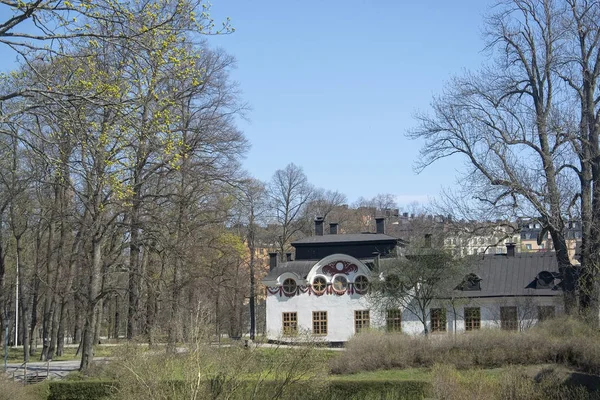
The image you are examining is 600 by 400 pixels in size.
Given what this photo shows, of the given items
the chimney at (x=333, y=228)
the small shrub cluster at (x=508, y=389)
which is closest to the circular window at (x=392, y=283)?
the chimney at (x=333, y=228)

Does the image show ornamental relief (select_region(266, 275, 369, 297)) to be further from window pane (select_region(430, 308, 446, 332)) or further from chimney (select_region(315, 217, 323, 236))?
window pane (select_region(430, 308, 446, 332))

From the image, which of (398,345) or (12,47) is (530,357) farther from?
(12,47)

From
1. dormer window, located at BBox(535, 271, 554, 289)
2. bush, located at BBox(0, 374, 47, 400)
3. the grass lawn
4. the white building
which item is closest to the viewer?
bush, located at BBox(0, 374, 47, 400)

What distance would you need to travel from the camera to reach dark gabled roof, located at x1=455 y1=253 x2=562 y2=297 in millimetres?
36344

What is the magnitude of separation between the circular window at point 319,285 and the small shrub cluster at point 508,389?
74.7ft

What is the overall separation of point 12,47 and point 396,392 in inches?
539

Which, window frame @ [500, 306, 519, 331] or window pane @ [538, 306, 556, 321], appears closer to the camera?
window pane @ [538, 306, 556, 321]

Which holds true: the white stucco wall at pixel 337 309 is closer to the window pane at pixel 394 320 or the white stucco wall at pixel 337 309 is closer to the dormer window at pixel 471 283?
the window pane at pixel 394 320

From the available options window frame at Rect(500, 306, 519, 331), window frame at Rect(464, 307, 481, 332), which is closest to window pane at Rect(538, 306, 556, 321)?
window frame at Rect(500, 306, 519, 331)

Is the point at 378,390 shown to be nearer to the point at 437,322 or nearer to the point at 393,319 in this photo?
the point at 393,319

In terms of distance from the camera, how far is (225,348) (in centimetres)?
1485

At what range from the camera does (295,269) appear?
40.4 meters

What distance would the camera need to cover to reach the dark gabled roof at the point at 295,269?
40031mm

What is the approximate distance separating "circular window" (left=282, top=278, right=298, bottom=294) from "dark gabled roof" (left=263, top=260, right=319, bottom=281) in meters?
0.52
